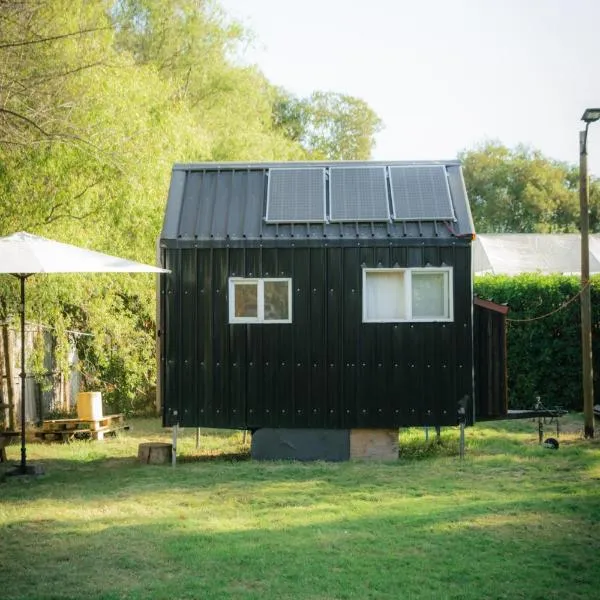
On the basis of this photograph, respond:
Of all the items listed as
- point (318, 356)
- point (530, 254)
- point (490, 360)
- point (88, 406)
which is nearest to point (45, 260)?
point (318, 356)

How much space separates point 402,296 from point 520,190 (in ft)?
158

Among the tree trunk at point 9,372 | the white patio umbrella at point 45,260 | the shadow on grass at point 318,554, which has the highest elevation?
the white patio umbrella at point 45,260

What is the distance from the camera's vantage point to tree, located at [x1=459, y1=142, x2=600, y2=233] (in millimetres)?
56031

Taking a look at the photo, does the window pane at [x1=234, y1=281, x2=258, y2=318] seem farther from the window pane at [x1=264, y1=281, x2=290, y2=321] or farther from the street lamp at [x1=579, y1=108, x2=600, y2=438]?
the street lamp at [x1=579, y1=108, x2=600, y2=438]

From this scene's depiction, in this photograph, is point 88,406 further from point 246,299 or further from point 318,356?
point 318,356

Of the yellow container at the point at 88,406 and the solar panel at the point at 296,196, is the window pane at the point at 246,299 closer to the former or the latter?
the solar panel at the point at 296,196

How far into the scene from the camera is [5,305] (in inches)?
541

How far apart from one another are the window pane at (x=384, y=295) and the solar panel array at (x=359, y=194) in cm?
77

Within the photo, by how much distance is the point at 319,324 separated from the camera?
467 inches

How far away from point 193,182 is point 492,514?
6517 millimetres

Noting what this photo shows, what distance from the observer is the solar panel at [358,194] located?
12102mm

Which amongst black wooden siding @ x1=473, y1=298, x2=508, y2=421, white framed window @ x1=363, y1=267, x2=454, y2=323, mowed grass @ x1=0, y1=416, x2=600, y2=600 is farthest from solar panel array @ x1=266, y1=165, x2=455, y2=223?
mowed grass @ x1=0, y1=416, x2=600, y2=600

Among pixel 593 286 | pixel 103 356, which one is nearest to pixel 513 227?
pixel 593 286

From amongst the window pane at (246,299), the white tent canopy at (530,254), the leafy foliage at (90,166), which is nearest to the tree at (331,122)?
the white tent canopy at (530,254)
